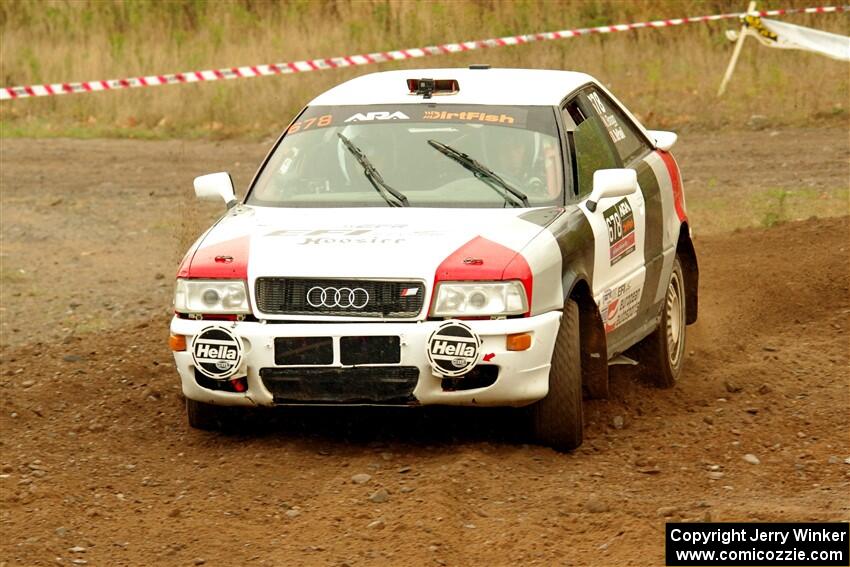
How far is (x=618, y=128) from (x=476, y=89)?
907 mm

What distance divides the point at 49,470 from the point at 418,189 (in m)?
2.09

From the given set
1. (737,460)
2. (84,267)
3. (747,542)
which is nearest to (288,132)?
(737,460)

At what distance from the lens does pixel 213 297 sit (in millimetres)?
6812

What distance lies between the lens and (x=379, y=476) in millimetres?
6613

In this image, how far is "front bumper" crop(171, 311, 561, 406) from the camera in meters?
6.54

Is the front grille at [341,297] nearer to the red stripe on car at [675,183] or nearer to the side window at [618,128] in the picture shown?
the side window at [618,128]

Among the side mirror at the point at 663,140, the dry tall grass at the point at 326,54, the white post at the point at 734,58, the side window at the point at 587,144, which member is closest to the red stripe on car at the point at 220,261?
the side window at the point at 587,144

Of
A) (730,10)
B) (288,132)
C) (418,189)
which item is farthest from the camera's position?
(730,10)

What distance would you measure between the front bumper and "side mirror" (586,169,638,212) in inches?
32.0

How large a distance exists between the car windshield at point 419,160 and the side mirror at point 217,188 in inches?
4.2

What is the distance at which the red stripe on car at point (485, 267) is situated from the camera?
21.5ft

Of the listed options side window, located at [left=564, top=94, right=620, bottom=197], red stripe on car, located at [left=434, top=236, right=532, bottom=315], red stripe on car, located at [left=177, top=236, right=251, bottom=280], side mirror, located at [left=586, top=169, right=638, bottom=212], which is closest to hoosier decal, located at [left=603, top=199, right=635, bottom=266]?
side window, located at [left=564, top=94, right=620, bottom=197]

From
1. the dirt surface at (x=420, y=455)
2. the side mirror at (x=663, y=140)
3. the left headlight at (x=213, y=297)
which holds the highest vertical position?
the side mirror at (x=663, y=140)

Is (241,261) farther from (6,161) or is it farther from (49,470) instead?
(6,161)
